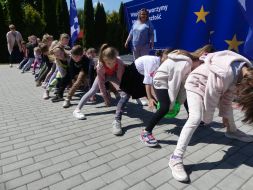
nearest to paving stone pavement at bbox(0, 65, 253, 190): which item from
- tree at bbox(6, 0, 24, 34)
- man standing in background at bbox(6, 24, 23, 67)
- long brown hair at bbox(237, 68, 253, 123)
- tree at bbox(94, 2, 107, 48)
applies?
long brown hair at bbox(237, 68, 253, 123)

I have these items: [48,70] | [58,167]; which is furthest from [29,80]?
[58,167]

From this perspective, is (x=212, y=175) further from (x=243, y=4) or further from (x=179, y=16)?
(x=179, y=16)

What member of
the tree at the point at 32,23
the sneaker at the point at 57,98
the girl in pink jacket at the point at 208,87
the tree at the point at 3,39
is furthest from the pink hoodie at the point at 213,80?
the tree at the point at 32,23

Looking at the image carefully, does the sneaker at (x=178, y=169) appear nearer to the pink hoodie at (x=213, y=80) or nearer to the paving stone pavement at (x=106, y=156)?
the paving stone pavement at (x=106, y=156)

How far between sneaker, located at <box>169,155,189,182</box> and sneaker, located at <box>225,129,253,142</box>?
1.20 meters

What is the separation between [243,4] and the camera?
13.9 ft

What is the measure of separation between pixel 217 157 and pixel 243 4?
2.53m

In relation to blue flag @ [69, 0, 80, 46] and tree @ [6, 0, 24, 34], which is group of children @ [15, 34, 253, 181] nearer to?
blue flag @ [69, 0, 80, 46]

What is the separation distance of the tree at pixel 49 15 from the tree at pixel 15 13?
3.39m

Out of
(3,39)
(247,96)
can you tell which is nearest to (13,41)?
(3,39)

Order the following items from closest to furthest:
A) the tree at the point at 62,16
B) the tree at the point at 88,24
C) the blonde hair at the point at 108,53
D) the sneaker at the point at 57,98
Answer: the blonde hair at the point at 108,53 < the sneaker at the point at 57,98 < the tree at the point at 62,16 < the tree at the point at 88,24

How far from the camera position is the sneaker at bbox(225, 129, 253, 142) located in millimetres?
3525

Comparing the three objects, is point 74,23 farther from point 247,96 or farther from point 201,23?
point 247,96

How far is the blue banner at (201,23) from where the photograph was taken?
507 cm
